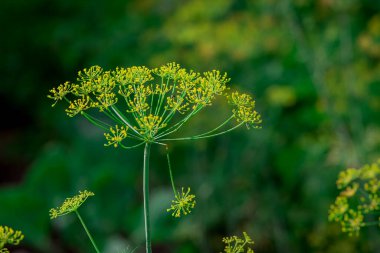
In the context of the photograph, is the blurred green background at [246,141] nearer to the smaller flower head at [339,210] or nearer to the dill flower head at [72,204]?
the smaller flower head at [339,210]

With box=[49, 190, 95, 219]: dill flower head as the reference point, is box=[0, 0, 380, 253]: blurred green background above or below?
above

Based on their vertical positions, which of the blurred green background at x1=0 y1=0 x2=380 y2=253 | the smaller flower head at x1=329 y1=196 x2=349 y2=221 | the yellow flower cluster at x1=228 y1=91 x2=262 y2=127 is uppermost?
the blurred green background at x1=0 y1=0 x2=380 y2=253

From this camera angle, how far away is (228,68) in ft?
27.0

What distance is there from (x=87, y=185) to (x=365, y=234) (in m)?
3.95

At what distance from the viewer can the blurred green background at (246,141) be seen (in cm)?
741

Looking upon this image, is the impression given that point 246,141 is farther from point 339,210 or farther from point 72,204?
point 72,204

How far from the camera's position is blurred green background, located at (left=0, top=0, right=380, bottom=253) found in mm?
7410

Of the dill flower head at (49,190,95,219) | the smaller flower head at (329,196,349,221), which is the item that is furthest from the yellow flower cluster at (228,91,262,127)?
the dill flower head at (49,190,95,219)

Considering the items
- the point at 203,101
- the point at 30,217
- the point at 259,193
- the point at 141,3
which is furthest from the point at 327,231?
the point at 203,101

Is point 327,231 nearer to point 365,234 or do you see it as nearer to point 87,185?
point 365,234

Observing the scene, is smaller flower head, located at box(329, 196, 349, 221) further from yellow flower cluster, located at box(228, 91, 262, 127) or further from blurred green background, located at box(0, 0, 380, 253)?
blurred green background, located at box(0, 0, 380, 253)

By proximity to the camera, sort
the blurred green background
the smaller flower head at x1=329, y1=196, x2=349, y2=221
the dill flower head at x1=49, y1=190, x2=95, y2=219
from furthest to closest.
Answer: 1. the blurred green background
2. the smaller flower head at x1=329, y1=196, x2=349, y2=221
3. the dill flower head at x1=49, y1=190, x2=95, y2=219

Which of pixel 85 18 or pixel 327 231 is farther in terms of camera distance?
pixel 85 18

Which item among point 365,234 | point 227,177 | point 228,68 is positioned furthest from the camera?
point 227,177
